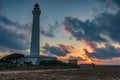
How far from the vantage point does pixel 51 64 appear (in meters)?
105

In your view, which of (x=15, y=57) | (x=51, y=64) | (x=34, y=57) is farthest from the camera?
(x=15, y=57)

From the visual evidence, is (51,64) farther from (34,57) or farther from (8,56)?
(8,56)

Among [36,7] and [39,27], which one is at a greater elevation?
[36,7]

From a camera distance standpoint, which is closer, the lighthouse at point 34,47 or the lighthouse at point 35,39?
the lighthouse at point 34,47

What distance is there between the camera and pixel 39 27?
132 m

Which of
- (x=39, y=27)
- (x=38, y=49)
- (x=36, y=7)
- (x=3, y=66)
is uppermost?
(x=36, y=7)

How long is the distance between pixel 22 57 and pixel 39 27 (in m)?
14.6

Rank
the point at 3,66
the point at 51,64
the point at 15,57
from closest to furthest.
Result: 1. the point at 3,66
2. the point at 51,64
3. the point at 15,57

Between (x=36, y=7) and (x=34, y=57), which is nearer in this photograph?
(x=34, y=57)

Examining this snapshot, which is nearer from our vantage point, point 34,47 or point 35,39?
point 34,47

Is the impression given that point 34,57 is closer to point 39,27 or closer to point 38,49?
point 38,49

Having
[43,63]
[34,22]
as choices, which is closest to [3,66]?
[43,63]

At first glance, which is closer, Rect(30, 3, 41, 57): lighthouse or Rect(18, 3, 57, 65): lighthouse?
Rect(18, 3, 57, 65): lighthouse

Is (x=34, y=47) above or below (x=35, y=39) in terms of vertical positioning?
below
